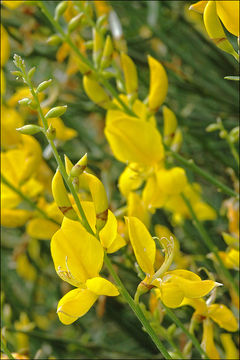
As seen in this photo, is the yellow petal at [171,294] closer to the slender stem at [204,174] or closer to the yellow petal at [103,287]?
the yellow petal at [103,287]

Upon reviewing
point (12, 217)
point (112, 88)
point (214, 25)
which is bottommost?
point (12, 217)

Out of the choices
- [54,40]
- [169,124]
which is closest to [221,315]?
[169,124]

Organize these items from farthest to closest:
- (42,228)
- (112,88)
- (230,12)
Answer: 1. (42,228)
2. (112,88)
3. (230,12)

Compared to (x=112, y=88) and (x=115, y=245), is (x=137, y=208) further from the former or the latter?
(x=115, y=245)

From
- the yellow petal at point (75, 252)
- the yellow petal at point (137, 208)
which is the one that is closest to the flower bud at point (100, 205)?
the yellow petal at point (75, 252)

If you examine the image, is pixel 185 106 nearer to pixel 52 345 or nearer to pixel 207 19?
pixel 52 345

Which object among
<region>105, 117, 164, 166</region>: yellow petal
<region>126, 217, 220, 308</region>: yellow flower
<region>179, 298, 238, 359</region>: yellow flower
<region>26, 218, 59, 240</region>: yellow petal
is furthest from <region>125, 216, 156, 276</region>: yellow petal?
<region>26, 218, 59, 240</region>: yellow petal
